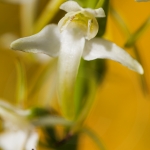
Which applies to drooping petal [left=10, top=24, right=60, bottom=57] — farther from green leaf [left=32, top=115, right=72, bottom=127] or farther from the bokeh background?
the bokeh background

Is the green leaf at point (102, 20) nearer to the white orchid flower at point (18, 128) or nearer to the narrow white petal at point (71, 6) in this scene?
the narrow white petal at point (71, 6)

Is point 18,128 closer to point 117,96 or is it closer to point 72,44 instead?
point 72,44

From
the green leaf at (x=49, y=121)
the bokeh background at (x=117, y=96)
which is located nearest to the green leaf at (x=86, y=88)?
the green leaf at (x=49, y=121)

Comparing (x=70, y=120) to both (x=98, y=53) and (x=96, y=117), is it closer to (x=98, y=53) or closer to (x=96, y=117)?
(x=98, y=53)

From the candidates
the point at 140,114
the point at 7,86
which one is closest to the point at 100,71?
the point at 140,114

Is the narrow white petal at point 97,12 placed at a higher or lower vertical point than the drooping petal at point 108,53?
higher

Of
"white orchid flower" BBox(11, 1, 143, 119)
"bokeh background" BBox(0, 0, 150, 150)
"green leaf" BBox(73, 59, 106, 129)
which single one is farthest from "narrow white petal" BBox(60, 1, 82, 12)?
"bokeh background" BBox(0, 0, 150, 150)
